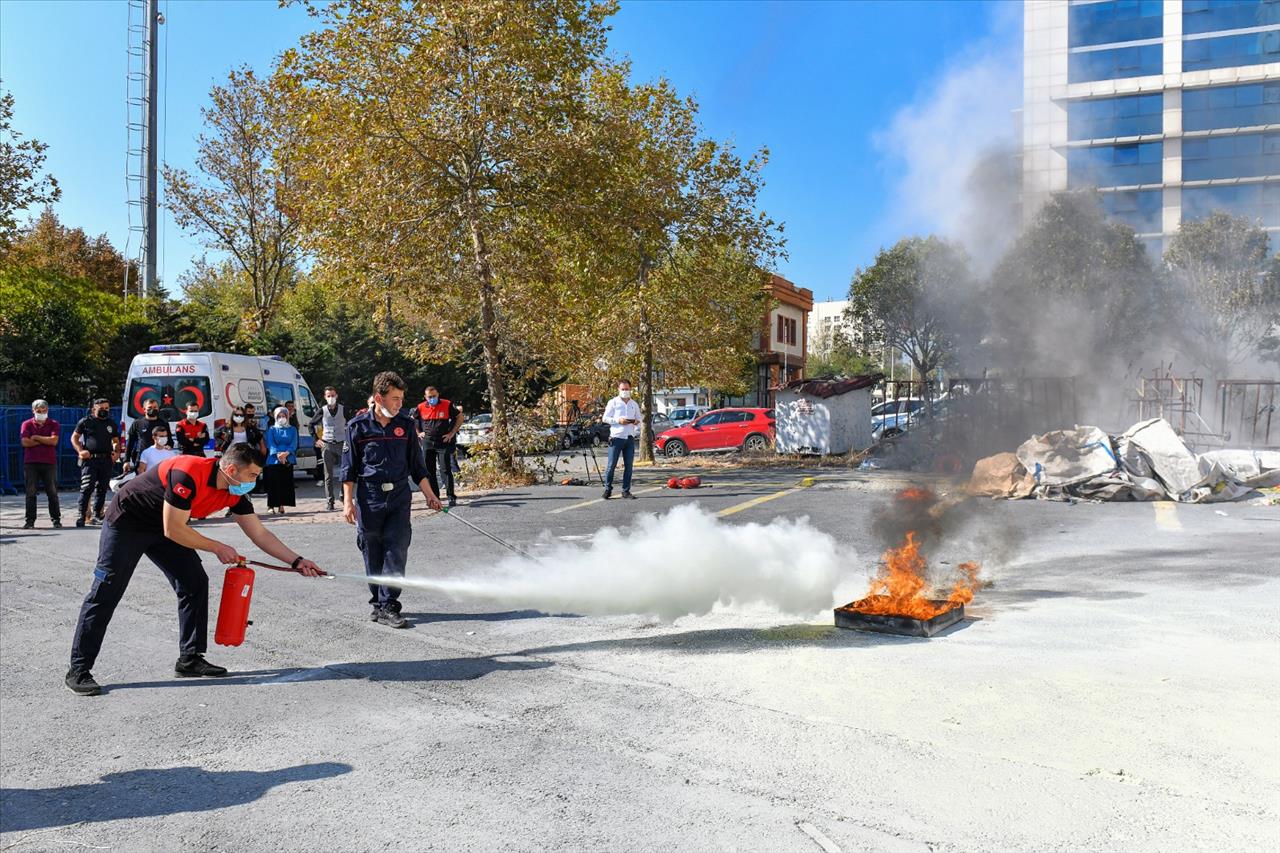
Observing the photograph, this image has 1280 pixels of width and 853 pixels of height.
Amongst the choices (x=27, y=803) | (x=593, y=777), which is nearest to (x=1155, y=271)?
(x=593, y=777)

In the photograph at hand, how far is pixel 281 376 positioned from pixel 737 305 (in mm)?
14520

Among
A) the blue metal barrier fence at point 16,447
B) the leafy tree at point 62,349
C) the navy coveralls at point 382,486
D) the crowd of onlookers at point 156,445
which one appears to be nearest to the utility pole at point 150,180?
the leafy tree at point 62,349

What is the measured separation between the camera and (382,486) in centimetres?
718

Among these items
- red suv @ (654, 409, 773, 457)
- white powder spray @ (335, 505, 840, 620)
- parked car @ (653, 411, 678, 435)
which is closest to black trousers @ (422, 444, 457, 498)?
white powder spray @ (335, 505, 840, 620)

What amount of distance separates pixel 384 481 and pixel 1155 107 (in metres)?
8.03

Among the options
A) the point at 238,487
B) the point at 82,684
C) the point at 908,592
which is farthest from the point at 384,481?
the point at 908,592

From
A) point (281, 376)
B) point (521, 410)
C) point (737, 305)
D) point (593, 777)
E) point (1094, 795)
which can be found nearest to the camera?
point (1094, 795)

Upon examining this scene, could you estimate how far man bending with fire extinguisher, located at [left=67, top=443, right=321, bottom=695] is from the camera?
5.48 m

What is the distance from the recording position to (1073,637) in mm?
6395

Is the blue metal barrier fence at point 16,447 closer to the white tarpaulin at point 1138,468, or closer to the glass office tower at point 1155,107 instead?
the white tarpaulin at point 1138,468

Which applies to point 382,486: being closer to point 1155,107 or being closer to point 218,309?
point 1155,107

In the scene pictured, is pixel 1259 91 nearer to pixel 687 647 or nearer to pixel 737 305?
pixel 687 647

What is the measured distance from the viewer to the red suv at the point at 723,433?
2769cm

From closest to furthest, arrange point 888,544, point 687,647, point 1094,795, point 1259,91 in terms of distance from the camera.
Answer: point 1094,795 < point 687,647 < point 1259,91 < point 888,544
